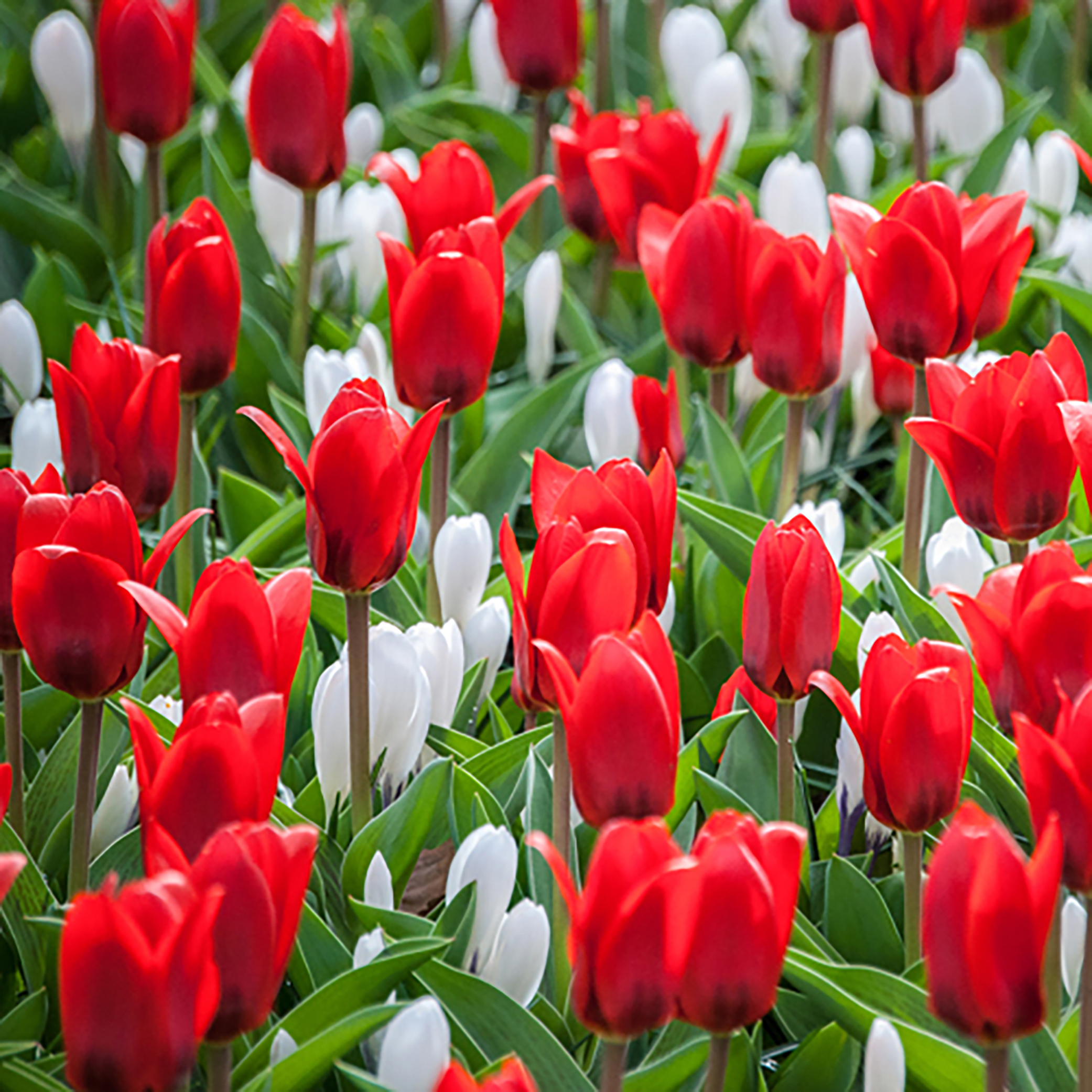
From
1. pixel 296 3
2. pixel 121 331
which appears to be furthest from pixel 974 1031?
pixel 296 3

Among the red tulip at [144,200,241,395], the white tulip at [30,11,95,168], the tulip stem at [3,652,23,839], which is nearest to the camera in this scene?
the tulip stem at [3,652,23,839]

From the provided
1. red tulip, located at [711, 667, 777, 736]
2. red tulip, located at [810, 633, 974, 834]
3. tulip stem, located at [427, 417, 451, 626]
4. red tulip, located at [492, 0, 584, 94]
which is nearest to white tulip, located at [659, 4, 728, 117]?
red tulip, located at [492, 0, 584, 94]

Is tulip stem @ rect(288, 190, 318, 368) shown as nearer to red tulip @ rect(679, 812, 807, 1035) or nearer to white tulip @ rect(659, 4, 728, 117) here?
white tulip @ rect(659, 4, 728, 117)

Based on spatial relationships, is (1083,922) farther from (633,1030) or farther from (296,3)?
(296,3)

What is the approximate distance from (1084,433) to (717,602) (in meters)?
0.47

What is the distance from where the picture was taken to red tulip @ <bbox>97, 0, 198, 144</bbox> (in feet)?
5.28

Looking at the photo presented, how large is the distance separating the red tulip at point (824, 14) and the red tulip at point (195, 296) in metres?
0.81

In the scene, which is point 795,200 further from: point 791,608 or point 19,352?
point 791,608

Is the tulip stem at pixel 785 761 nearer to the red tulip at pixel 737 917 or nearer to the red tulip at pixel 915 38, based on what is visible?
the red tulip at pixel 737 917

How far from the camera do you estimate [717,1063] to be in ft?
2.49

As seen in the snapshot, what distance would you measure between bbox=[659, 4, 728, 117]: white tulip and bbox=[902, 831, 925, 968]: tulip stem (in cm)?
152

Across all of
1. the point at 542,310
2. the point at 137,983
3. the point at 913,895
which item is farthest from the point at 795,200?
the point at 137,983

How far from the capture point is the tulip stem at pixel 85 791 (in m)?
0.98

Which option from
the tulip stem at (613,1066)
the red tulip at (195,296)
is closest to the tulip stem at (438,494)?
the red tulip at (195,296)
